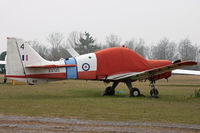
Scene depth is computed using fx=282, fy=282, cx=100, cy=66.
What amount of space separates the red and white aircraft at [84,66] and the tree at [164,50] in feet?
300

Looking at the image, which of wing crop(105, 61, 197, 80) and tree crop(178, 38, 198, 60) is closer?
wing crop(105, 61, 197, 80)

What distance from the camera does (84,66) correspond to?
1638cm

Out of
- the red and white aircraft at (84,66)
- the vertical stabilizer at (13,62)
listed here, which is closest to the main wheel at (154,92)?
the red and white aircraft at (84,66)

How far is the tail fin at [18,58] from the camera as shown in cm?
1500

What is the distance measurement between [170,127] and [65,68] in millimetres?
9183

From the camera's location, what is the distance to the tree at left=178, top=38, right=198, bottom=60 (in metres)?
109

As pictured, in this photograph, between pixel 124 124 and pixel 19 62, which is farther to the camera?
pixel 19 62

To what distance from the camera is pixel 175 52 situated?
370 ft

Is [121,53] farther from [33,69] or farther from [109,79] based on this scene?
[33,69]

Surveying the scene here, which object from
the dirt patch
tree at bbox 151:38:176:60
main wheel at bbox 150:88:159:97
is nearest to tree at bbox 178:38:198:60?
tree at bbox 151:38:176:60

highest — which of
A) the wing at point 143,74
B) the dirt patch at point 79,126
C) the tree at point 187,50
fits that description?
the tree at point 187,50

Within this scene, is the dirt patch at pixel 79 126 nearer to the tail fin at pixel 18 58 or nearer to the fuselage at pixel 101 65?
the tail fin at pixel 18 58

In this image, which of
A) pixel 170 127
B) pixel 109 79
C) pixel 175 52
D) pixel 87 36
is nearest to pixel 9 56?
pixel 109 79

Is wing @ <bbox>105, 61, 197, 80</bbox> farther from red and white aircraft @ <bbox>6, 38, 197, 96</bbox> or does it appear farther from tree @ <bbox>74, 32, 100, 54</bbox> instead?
tree @ <bbox>74, 32, 100, 54</bbox>
